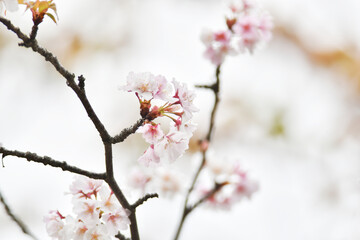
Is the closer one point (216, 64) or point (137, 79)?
point (137, 79)

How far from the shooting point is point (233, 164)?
369 centimetres

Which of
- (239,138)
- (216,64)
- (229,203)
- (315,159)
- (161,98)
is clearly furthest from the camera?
(239,138)

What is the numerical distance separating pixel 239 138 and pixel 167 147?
7694 mm

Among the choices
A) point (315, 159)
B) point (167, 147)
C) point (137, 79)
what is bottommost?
point (167, 147)

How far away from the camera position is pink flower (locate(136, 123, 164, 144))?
5.36 feet

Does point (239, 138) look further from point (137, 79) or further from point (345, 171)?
point (137, 79)

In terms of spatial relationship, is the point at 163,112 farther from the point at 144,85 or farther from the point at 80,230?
the point at 80,230

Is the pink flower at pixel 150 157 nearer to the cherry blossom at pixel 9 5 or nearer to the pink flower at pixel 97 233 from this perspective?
the pink flower at pixel 97 233

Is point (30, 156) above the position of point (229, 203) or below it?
below

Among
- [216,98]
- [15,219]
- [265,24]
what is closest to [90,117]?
[15,219]

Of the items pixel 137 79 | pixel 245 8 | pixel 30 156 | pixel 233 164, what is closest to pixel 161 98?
pixel 137 79

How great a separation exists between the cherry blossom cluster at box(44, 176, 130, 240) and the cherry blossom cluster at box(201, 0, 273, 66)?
4.96 feet

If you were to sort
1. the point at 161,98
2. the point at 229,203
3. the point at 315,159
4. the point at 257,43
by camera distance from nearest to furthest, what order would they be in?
the point at 161,98, the point at 257,43, the point at 229,203, the point at 315,159

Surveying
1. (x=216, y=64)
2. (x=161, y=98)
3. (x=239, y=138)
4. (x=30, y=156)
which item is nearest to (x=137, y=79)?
(x=161, y=98)
